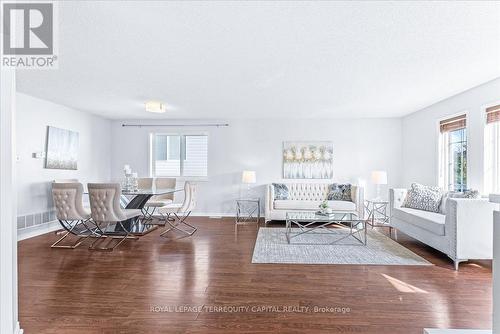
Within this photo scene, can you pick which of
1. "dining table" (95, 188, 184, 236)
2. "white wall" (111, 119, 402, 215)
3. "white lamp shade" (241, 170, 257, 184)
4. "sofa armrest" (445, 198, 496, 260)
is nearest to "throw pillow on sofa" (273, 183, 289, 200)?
"white wall" (111, 119, 402, 215)

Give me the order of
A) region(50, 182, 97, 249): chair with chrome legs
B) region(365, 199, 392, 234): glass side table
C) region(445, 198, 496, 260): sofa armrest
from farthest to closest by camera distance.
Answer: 1. region(365, 199, 392, 234): glass side table
2. region(50, 182, 97, 249): chair with chrome legs
3. region(445, 198, 496, 260): sofa armrest

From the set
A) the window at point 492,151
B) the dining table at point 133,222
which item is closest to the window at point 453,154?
the window at point 492,151

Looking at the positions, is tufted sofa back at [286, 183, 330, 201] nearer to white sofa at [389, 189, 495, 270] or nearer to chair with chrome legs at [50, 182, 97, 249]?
white sofa at [389, 189, 495, 270]

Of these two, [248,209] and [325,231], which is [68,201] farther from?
[325,231]

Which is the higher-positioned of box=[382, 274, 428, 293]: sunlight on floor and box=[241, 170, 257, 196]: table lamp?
box=[241, 170, 257, 196]: table lamp

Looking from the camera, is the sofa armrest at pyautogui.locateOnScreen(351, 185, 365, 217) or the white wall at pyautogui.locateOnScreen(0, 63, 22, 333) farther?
the sofa armrest at pyautogui.locateOnScreen(351, 185, 365, 217)

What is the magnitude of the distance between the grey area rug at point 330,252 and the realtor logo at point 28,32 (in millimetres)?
3259

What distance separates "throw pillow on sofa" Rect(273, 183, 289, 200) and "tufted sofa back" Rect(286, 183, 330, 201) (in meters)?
0.14

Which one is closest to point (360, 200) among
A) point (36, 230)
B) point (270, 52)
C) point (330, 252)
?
point (330, 252)

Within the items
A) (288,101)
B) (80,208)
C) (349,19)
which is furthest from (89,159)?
(349,19)

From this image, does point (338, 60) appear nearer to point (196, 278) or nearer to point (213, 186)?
point (196, 278)

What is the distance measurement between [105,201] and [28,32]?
2.35m

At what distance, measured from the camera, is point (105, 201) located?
4.16m

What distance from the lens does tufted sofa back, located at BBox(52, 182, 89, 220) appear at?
4.19 m
